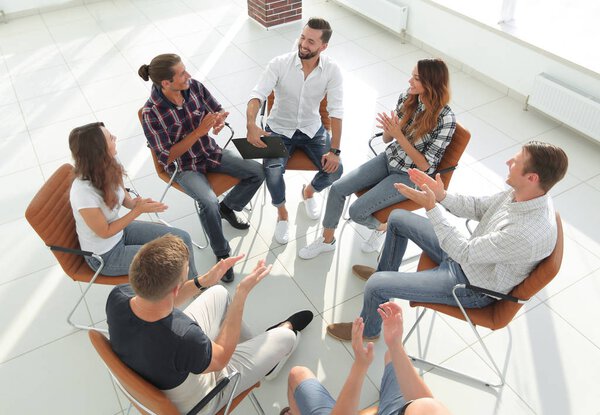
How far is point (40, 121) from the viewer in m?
4.40

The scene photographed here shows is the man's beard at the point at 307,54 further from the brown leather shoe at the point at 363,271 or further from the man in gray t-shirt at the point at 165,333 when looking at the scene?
the man in gray t-shirt at the point at 165,333

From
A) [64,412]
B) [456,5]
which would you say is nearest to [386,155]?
[64,412]

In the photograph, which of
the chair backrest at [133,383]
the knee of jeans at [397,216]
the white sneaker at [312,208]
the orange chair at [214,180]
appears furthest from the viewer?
the white sneaker at [312,208]

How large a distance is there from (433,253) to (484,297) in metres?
0.35

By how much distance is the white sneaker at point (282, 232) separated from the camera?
3.20 m

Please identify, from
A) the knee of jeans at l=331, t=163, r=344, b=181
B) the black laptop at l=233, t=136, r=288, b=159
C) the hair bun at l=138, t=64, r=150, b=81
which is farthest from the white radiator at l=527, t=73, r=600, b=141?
the hair bun at l=138, t=64, r=150, b=81

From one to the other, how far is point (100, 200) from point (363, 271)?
59.6 inches

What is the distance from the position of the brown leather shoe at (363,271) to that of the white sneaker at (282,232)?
500 millimetres

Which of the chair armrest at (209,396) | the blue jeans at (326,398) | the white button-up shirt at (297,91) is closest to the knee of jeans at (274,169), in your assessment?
the white button-up shirt at (297,91)

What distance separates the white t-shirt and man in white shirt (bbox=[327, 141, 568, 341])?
1.23m

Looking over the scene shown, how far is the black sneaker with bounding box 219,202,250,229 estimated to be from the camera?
3.27 m

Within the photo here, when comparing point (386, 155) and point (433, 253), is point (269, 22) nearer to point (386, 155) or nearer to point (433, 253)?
point (386, 155)

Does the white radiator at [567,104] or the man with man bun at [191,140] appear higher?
the man with man bun at [191,140]

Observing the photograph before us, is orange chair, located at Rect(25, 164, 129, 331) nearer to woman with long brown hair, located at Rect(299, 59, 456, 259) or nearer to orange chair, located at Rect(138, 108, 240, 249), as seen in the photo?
orange chair, located at Rect(138, 108, 240, 249)
